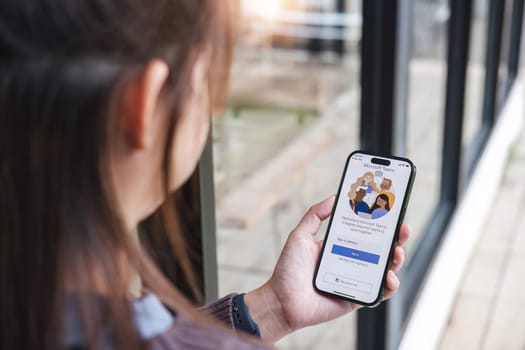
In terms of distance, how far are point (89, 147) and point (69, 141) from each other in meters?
0.01

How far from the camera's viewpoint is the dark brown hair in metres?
0.44

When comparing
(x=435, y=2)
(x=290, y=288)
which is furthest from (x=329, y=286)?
(x=435, y=2)

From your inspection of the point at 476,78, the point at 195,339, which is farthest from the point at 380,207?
Result: the point at 476,78

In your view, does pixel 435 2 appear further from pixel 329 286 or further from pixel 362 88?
pixel 329 286

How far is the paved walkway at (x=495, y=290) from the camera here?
2186 mm

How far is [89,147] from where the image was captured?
0.45 metres

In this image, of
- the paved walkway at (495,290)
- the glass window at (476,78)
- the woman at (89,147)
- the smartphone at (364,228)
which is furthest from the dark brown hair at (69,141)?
the glass window at (476,78)

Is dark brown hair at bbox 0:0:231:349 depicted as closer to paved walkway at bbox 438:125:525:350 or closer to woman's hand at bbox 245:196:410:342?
woman's hand at bbox 245:196:410:342

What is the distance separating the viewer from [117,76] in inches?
17.5

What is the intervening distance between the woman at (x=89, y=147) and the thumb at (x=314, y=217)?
0.32 meters

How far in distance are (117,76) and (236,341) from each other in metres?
0.20

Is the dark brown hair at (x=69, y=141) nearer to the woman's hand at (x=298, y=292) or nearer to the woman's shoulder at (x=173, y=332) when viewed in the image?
the woman's shoulder at (x=173, y=332)

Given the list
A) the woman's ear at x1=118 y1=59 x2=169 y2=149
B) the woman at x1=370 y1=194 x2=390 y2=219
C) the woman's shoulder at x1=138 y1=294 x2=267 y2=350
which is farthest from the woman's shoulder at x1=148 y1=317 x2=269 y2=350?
the woman at x1=370 y1=194 x2=390 y2=219

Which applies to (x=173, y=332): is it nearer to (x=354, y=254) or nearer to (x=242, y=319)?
(x=242, y=319)
